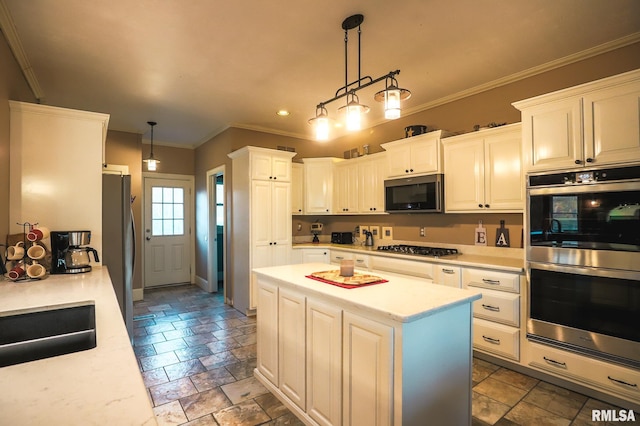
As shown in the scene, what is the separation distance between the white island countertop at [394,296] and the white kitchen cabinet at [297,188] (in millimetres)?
2897

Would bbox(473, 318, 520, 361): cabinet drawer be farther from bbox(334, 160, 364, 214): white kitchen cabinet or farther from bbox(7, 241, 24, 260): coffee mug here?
bbox(7, 241, 24, 260): coffee mug

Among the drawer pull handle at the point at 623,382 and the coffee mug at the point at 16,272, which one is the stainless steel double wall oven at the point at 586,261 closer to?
the drawer pull handle at the point at 623,382

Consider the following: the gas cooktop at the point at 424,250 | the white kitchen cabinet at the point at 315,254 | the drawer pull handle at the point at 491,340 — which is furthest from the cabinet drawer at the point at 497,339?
the white kitchen cabinet at the point at 315,254

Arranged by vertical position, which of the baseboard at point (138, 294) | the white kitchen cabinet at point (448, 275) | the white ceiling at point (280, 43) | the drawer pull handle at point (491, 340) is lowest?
the baseboard at point (138, 294)

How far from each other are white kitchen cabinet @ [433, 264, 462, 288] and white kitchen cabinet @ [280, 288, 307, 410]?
171 cm

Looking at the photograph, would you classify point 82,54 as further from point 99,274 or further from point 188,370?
point 188,370

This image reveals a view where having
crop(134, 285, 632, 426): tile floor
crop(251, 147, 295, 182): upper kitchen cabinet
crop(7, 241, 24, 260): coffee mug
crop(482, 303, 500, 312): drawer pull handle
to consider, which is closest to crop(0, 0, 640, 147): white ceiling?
crop(251, 147, 295, 182): upper kitchen cabinet

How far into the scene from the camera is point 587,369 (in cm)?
229

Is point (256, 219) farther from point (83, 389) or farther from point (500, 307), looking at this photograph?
point (83, 389)

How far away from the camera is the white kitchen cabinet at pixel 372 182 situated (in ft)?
14.3

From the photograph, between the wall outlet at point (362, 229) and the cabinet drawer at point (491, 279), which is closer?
the cabinet drawer at point (491, 279)

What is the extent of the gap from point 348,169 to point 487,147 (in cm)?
208

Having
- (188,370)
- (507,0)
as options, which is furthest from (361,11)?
(188,370)

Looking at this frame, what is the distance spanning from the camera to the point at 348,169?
4863 mm
